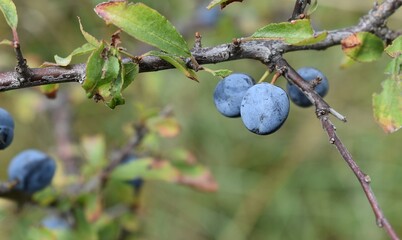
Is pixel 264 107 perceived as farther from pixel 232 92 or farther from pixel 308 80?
pixel 308 80

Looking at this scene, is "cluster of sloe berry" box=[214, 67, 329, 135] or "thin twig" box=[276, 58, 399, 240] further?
"cluster of sloe berry" box=[214, 67, 329, 135]

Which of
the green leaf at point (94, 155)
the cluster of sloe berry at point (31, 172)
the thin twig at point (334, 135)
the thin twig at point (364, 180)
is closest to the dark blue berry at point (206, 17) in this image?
the green leaf at point (94, 155)

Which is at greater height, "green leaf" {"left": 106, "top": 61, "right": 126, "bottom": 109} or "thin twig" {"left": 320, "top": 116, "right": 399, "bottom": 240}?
"green leaf" {"left": 106, "top": 61, "right": 126, "bottom": 109}

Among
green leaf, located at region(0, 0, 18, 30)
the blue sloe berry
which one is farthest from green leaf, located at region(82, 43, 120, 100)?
the blue sloe berry

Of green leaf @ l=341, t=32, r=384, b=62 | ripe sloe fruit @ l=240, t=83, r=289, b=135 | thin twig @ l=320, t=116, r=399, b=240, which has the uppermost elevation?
green leaf @ l=341, t=32, r=384, b=62

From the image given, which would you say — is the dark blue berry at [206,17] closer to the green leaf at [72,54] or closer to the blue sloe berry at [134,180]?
the blue sloe berry at [134,180]

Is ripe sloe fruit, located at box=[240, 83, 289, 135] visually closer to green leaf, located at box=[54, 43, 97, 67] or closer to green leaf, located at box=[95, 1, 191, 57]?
green leaf, located at box=[95, 1, 191, 57]

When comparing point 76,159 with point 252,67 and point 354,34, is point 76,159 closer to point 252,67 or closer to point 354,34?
point 252,67

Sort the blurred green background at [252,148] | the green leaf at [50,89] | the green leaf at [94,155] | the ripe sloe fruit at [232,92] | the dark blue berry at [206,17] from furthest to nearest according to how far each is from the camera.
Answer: the blurred green background at [252,148], the dark blue berry at [206,17], the green leaf at [94,155], the green leaf at [50,89], the ripe sloe fruit at [232,92]
